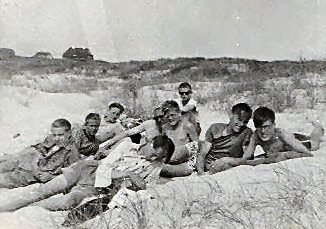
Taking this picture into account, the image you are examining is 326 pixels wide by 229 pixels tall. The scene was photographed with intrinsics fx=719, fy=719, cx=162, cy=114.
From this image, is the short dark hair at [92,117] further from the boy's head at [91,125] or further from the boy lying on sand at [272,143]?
the boy lying on sand at [272,143]

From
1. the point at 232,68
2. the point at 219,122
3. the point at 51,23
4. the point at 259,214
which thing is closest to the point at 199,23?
the point at 232,68

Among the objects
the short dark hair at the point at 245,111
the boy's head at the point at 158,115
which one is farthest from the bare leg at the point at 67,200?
the short dark hair at the point at 245,111

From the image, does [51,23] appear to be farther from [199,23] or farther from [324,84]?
[324,84]

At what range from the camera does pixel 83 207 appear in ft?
10.6

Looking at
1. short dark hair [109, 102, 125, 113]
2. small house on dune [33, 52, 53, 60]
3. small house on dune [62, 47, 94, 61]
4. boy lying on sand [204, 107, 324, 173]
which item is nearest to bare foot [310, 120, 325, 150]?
boy lying on sand [204, 107, 324, 173]

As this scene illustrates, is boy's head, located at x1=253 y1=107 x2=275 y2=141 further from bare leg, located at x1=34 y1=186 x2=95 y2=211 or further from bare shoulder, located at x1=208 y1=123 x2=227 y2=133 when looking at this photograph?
bare leg, located at x1=34 y1=186 x2=95 y2=211

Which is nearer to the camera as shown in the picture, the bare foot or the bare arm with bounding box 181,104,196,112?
the bare foot

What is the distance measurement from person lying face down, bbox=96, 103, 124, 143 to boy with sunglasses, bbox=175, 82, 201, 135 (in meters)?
0.31

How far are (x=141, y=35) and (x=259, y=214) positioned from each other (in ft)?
3.58

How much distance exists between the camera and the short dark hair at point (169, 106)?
3516 millimetres

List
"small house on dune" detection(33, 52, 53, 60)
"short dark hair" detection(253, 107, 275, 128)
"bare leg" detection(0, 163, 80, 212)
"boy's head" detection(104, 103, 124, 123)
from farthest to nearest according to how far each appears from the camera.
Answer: "small house on dune" detection(33, 52, 53, 60)
"boy's head" detection(104, 103, 124, 123)
"short dark hair" detection(253, 107, 275, 128)
"bare leg" detection(0, 163, 80, 212)

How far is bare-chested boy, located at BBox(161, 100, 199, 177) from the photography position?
134 inches

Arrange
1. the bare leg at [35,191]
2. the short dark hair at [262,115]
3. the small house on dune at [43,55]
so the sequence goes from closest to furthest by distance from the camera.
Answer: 1. the bare leg at [35,191]
2. the short dark hair at [262,115]
3. the small house on dune at [43,55]

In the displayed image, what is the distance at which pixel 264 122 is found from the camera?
3453mm
